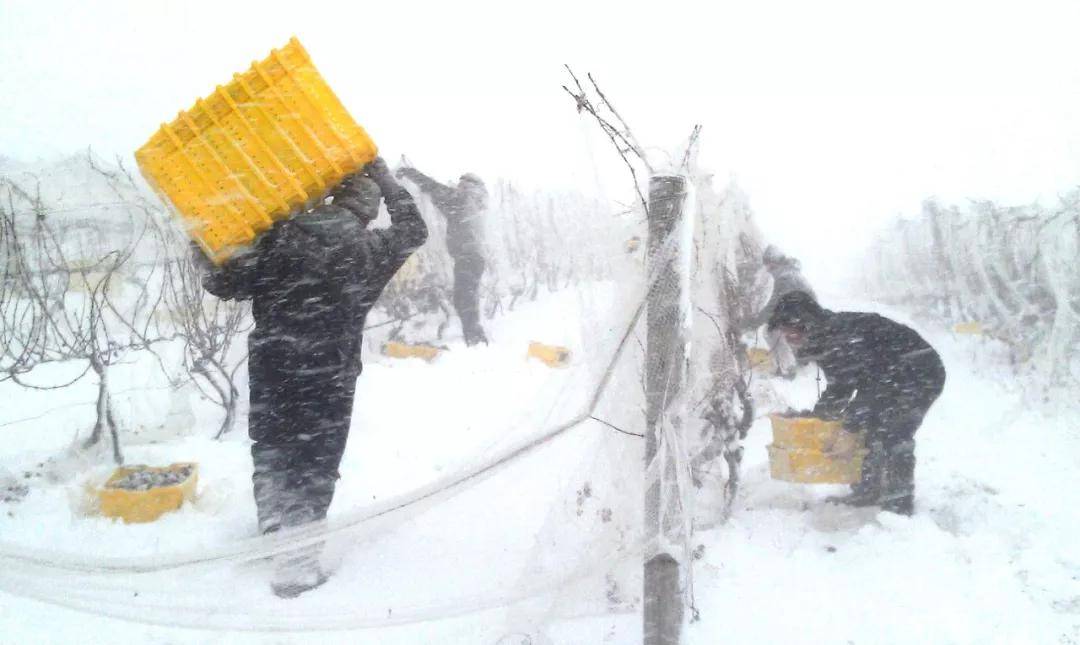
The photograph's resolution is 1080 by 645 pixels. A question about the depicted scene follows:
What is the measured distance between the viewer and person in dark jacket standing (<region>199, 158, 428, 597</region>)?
95.8 inches

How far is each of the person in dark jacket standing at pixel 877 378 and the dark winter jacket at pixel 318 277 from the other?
2123mm

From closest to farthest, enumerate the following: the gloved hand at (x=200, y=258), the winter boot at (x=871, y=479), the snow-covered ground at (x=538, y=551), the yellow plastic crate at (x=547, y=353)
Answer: the snow-covered ground at (x=538, y=551) < the gloved hand at (x=200, y=258) < the winter boot at (x=871, y=479) < the yellow plastic crate at (x=547, y=353)

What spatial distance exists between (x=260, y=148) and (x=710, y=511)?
8.58ft

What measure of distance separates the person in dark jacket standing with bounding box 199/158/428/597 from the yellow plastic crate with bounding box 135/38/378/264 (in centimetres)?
15

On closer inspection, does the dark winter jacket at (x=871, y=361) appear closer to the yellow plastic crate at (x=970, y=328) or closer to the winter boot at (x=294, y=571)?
the winter boot at (x=294, y=571)

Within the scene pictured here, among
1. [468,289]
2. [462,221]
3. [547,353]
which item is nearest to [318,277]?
[547,353]

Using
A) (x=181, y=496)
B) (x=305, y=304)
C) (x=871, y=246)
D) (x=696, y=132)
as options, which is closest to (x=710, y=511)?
(x=696, y=132)

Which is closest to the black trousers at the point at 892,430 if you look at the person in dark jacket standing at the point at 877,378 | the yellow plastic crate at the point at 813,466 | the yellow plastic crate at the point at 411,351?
the person in dark jacket standing at the point at 877,378

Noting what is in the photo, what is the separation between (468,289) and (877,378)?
514 cm

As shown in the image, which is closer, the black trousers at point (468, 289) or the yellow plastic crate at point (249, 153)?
the yellow plastic crate at point (249, 153)

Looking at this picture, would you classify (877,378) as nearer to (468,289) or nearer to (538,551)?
(538,551)

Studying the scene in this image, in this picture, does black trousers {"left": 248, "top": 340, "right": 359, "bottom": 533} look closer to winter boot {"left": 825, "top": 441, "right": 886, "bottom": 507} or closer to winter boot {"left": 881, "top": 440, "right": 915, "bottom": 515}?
winter boot {"left": 825, "top": 441, "right": 886, "bottom": 507}

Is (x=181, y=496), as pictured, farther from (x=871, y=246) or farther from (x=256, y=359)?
(x=871, y=246)

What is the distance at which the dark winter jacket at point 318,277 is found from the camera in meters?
2.41
